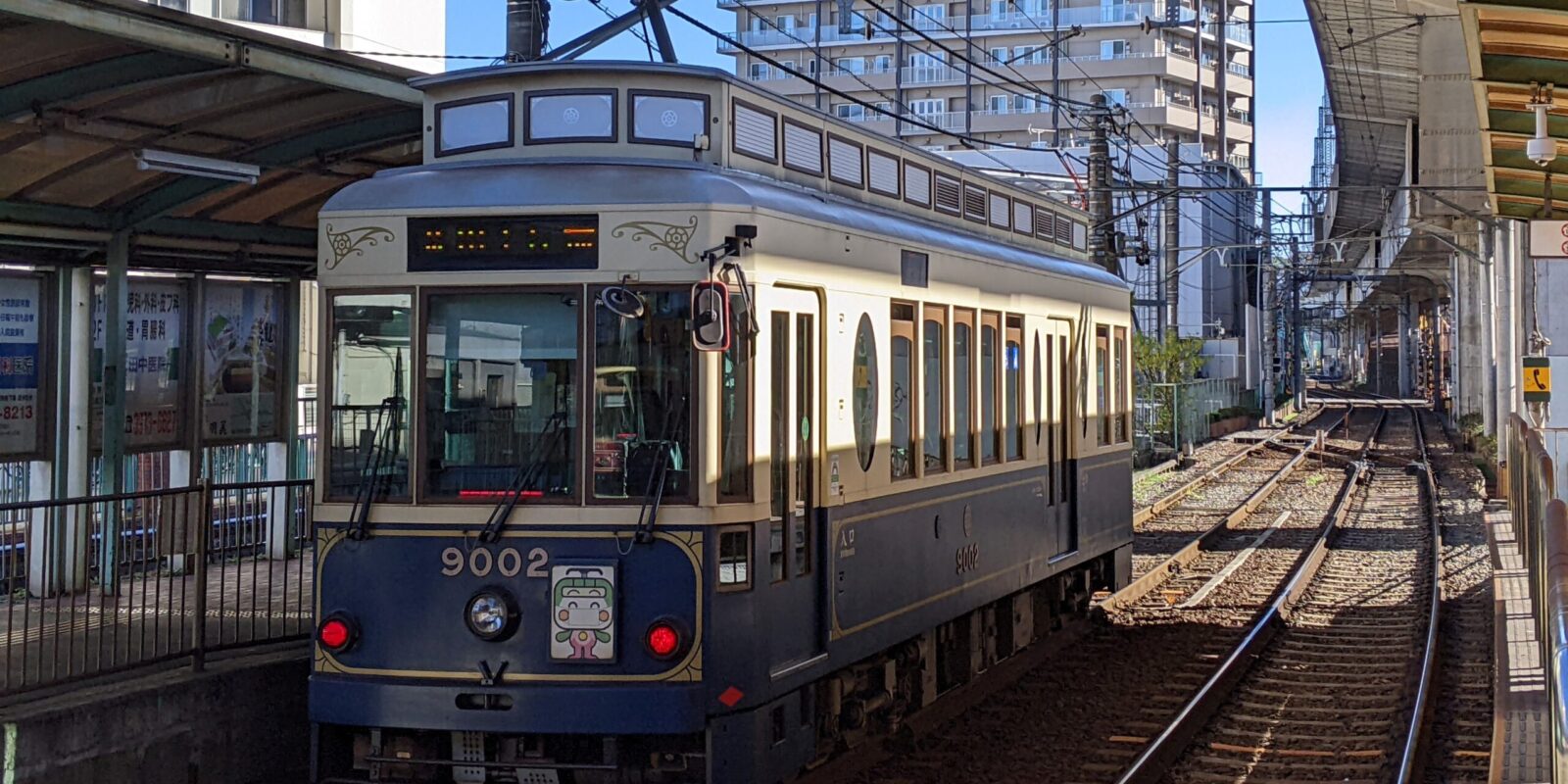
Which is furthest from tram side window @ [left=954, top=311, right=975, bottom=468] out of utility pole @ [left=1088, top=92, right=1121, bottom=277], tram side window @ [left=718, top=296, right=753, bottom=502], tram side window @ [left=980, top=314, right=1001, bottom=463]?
utility pole @ [left=1088, top=92, right=1121, bottom=277]

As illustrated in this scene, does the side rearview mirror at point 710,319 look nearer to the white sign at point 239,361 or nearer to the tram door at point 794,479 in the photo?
the tram door at point 794,479

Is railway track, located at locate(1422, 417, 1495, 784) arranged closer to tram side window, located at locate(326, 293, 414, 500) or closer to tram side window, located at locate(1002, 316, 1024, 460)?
tram side window, located at locate(1002, 316, 1024, 460)

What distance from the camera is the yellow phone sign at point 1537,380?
72.9 ft

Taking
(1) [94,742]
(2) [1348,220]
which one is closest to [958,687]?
(1) [94,742]

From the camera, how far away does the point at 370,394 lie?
24.8ft

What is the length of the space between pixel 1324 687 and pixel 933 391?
442cm

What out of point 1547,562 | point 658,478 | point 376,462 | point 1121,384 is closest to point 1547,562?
point 1547,562

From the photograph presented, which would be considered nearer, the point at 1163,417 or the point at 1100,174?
the point at 1100,174

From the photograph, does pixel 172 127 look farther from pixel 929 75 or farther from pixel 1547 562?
pixel 929 75

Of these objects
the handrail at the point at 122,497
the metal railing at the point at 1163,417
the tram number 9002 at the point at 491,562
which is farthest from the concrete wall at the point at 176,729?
the metal railing at the point at 1163,417

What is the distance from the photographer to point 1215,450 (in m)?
41.2

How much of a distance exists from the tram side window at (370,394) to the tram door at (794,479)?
1.60 metres

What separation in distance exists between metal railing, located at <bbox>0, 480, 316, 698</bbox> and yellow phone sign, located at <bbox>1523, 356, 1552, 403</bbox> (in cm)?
1692

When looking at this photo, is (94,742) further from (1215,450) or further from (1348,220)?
(1348,220)
